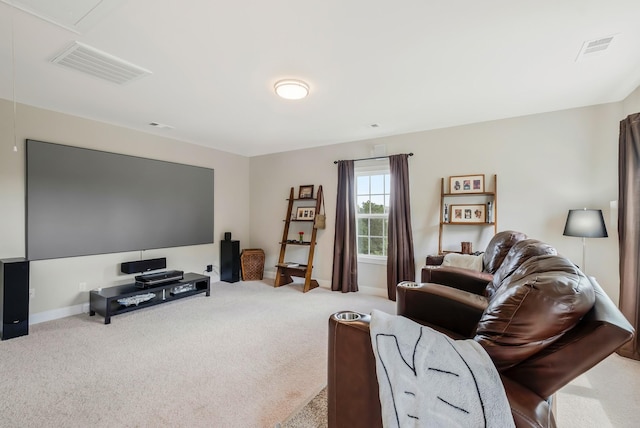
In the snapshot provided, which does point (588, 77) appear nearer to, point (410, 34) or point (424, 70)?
point (424, 70)

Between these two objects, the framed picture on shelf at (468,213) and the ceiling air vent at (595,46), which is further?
the framed picture on shelf at (468,213)

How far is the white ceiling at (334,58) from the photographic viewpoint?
1.70 metres

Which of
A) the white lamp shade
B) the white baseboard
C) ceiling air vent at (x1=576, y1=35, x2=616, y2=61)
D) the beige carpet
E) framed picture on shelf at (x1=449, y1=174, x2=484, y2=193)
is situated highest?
ceiling air vent at (x1=576, y1=35, x2=616, y2=61)

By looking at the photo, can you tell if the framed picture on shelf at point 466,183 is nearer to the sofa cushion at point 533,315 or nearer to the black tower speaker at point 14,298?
the sofa cushion at point 533,315

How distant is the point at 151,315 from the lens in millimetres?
3379

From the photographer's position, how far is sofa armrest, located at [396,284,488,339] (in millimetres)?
1839

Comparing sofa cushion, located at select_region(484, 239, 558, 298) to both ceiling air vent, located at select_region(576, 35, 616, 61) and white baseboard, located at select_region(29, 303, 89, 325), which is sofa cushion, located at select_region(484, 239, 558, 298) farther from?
white baseboard, located at select_region(29, 303, 89, 325)

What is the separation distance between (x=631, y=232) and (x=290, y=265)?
4.01 m

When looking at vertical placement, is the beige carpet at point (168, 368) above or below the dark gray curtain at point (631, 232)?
below

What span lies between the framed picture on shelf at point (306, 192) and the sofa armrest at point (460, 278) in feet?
8.46

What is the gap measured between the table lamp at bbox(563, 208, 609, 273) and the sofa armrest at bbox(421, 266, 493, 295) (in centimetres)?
109

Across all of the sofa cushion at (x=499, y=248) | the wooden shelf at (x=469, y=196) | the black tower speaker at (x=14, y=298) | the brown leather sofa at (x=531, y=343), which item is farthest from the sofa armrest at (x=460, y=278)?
the black tower speaker at (x=14, y=298)

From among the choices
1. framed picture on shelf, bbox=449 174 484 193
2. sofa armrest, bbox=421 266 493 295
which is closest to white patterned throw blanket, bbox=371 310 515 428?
sofa armrest, bbox=421 266 493 295

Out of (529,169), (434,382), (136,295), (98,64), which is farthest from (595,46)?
(136,295)
